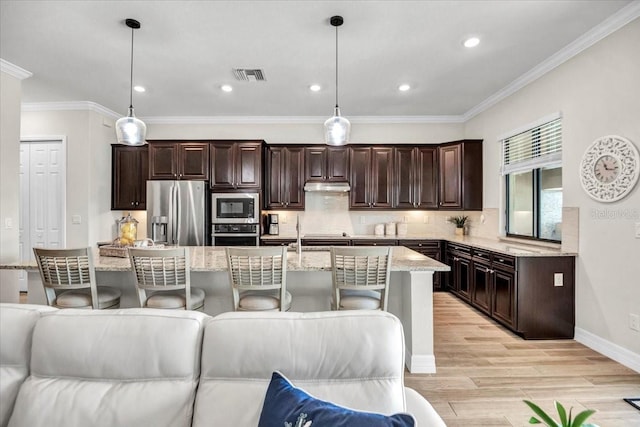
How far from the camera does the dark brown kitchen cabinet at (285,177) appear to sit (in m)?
5.48

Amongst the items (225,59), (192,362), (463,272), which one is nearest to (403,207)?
(463,272)

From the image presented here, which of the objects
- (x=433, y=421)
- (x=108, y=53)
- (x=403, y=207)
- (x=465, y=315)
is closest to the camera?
(x=433, y=421)

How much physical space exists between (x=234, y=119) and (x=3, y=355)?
500cm

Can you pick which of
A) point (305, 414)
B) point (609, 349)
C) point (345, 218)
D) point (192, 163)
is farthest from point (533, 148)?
point (192, 163)

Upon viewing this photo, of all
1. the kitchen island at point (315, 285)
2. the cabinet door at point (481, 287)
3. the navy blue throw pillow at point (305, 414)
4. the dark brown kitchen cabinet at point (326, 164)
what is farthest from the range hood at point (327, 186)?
the navy blue throw pillow at point (305, 414)

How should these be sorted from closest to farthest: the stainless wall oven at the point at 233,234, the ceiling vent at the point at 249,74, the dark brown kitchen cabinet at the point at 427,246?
the ceiling vent at the point at 249,74 < the stainless wall oven at the point at 233,234 < the dark brown kitchen cabinet at the point at 427,246

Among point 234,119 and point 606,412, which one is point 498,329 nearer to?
point 606,412

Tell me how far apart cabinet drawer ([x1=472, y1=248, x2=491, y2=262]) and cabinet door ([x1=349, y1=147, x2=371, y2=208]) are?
1.80 m

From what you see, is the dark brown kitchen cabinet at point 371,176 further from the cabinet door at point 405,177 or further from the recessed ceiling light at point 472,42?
the recessed ceiling light at point 472,42

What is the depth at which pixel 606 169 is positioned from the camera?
9.61ft

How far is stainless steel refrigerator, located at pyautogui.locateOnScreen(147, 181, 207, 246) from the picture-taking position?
195 inches

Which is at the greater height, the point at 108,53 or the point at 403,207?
the point at 108,53

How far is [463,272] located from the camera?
465 cm

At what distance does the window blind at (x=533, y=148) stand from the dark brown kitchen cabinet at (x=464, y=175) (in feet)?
1.80
